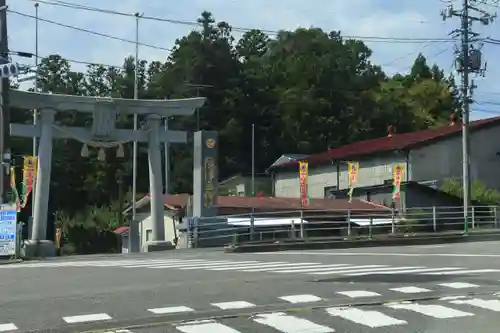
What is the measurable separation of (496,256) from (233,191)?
155ft

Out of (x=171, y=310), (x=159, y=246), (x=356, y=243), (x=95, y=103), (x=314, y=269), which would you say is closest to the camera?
(x=171, y=310)

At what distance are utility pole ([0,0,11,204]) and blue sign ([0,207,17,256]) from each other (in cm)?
54

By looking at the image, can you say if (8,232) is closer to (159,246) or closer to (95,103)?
(159,246)

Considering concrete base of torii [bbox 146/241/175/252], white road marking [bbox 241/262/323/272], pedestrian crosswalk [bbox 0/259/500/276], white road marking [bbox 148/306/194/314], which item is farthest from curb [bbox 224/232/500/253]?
white road marking [bbox 148/306/194/314]

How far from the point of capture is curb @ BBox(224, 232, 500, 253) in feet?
82.4

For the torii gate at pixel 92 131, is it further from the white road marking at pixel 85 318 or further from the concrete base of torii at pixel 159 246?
the white road marking at pixel 85 318

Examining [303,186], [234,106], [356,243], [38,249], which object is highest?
[234,106]

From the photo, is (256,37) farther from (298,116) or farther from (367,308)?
(367,308)

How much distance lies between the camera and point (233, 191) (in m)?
66.1

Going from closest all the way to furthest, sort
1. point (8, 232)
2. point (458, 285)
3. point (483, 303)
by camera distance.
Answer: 1. point (483, 303)
2. point (458, 285)
3. point (8, 232)

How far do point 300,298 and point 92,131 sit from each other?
2129 cm

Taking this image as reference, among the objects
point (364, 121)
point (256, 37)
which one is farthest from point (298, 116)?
point (256, 37)

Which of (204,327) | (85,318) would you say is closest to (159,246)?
(85,318)

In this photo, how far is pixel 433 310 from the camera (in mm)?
10078
